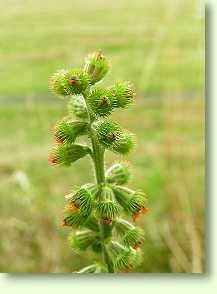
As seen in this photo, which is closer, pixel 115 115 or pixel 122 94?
pixel 122 94

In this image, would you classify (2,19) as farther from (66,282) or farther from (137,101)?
(66,282)

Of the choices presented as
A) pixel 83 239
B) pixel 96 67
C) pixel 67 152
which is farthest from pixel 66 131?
pixel 83 239

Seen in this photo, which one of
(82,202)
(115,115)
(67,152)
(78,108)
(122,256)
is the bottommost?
(122,256)

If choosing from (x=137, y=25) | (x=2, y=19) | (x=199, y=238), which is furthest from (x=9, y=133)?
(x=199, y=238)

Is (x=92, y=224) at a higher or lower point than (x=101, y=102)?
lower

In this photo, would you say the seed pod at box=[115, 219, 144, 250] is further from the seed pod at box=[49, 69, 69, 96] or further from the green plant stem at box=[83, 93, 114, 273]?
the seed pod at box=[49, 69, 69, 96]

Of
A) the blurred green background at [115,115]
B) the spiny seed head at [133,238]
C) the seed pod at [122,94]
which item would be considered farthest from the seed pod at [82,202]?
the blurred green background at [115,115]

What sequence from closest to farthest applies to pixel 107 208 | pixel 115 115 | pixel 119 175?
pixel 107 208 < pixel 119 175 < pixel 115 115

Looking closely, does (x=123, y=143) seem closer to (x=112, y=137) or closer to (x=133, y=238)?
(x=112, y=137)
